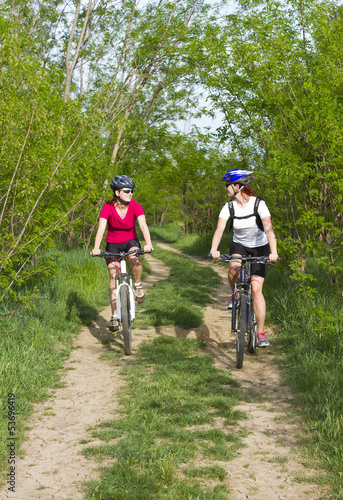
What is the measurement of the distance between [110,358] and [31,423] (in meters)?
1.81

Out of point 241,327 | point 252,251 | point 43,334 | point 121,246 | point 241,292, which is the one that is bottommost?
point 43,334

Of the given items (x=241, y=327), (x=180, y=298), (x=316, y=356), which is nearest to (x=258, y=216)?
(x=241, y=327)

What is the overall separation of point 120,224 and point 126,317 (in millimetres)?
1192

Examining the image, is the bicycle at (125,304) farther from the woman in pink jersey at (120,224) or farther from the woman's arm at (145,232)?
the woman in pink jersey at (120,224)

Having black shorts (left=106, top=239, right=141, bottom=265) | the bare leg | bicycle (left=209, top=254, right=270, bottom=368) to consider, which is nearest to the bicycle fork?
bicycle (left=209, top=254, right=270, bottom=368)

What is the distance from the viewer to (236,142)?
860cm

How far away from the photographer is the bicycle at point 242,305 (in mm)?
5172

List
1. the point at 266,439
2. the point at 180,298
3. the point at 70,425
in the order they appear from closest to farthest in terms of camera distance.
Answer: the point at 266,439, the point at 70,425, the point at 180,298

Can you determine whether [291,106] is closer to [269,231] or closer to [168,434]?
[269,231]

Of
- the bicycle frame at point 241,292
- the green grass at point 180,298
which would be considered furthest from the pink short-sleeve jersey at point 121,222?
the green grass at point 180,298

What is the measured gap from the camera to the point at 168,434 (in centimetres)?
362

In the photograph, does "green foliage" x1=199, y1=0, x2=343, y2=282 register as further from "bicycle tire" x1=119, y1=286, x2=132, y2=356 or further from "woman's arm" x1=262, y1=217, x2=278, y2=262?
"bicycle tire" x1=119, y1=286, x2=132, y2=356

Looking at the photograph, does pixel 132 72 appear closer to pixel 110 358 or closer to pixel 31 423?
pixel 110 358

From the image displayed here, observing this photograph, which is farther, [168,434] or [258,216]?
[258,216]
